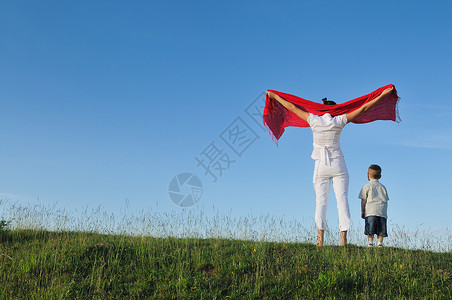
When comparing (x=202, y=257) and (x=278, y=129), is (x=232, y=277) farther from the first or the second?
(x=278, y=129)

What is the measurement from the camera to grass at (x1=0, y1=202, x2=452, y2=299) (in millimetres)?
7211

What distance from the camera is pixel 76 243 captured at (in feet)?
32.0

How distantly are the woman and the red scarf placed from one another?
24.3 inches

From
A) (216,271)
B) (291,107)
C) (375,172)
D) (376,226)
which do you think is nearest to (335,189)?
(375,172)

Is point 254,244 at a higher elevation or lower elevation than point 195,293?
higher

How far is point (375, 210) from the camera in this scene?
10016 millimetres

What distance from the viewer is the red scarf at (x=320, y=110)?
10672 mm

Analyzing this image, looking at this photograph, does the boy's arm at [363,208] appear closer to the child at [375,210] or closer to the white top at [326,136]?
the child at [375,210]

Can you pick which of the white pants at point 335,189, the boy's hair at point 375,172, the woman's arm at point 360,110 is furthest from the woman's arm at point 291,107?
the boy's hair at point 375,172

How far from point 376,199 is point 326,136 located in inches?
84.1

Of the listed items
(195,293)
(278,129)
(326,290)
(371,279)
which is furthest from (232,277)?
(278,129)

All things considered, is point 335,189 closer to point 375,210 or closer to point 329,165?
point 329,165

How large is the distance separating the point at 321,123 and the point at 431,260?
13.5 feet

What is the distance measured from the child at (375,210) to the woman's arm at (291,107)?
250 cm
